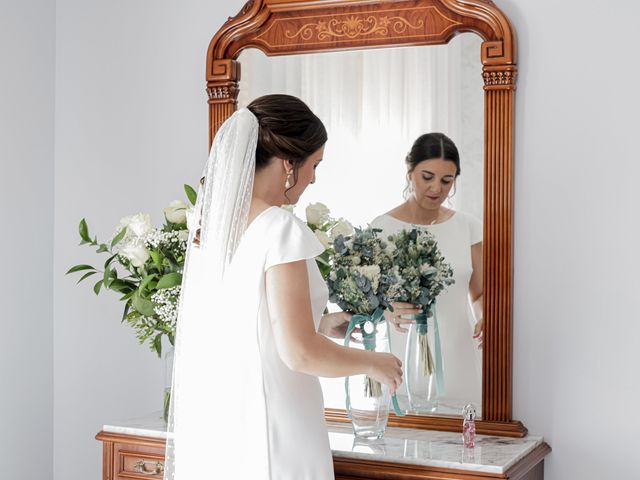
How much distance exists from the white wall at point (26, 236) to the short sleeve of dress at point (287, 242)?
157cm

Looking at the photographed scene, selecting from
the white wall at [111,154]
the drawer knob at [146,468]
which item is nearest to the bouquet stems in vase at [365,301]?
the drawer knob at [146,468]

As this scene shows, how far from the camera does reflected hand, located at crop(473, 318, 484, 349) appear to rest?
2701 millimetres

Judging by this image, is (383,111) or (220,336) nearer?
(220,336)

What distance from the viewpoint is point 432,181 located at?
9.06ft

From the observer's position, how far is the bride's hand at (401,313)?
8.86 ft

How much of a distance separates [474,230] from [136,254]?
3.33ft

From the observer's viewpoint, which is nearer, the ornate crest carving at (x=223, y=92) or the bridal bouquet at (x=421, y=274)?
the bridal bouquet at (x=421, y=274)

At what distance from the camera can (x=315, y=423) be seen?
6.98 feet

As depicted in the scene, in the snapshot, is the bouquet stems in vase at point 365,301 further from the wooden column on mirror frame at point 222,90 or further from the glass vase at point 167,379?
the wooden column on mirror frame at point 222,90

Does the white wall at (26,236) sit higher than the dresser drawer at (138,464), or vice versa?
the white wall at (26,236)

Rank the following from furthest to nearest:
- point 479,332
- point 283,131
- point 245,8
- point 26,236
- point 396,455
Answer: point 26,236 < point 245,8 < point 479,332 < point 396,455 < point 283,131

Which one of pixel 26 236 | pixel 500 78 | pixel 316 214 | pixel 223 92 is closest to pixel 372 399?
pixel 316 214

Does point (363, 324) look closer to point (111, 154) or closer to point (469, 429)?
point (469, 429)

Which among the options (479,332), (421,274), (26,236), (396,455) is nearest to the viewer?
(396,455)
